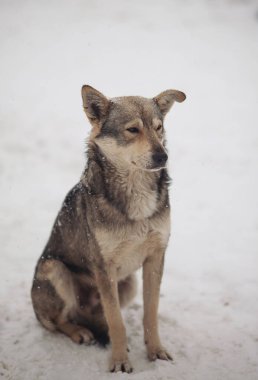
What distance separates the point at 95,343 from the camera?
4039mm

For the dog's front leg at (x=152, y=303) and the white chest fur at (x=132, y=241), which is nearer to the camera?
the white chest fur at (x=132, y=241)

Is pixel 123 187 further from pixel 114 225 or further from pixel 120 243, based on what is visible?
pixel 120 243

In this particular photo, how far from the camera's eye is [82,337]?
4.03 metres

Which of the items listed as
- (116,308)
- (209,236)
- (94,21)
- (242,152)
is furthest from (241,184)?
(94,21)

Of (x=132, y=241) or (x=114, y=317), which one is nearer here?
(x=132, y=241)

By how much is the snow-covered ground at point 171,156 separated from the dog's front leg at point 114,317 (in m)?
0.16

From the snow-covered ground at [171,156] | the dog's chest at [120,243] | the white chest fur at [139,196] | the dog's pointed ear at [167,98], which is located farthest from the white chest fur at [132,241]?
the dog's pointed ear at [167,98]

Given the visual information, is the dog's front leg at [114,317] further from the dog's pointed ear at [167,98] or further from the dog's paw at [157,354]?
the dog's pointed ear at [167,98]

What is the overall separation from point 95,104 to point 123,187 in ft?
3.02

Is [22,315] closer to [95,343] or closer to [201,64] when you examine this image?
[95,343]

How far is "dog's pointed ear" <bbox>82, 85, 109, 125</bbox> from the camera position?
3.65 m

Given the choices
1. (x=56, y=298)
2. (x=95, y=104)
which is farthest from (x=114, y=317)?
(x=95, y=104)

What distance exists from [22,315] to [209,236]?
365 cm

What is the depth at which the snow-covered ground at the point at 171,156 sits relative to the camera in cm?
403
